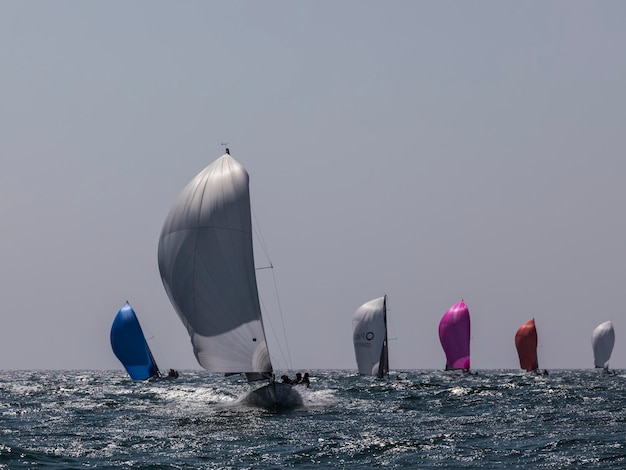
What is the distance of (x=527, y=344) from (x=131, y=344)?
1980 inches

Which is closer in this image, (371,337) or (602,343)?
(371,337)

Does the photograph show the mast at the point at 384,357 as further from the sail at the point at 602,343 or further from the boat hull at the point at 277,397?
the sail at the point at 602,343

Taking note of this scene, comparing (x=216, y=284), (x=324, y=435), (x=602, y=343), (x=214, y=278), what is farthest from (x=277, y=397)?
(x=602, y=343)

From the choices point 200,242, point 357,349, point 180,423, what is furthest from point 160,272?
point 357,349

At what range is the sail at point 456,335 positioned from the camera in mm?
91250

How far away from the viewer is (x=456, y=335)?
9175cm

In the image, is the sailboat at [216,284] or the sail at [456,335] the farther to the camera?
the sail at [456,335]

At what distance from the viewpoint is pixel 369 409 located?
45656mm

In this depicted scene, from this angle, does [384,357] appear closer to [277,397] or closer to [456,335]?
[456,335]

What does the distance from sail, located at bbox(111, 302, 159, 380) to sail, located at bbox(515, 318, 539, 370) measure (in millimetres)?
47013

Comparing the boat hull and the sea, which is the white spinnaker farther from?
the boat hull

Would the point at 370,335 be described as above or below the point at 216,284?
below

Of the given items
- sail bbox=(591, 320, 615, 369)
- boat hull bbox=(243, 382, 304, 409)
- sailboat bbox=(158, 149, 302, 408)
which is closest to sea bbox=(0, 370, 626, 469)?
boat hull bbox=(243, 382, 304, 409)

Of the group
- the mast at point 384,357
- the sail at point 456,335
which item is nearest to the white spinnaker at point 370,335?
the mast at point 384,357
